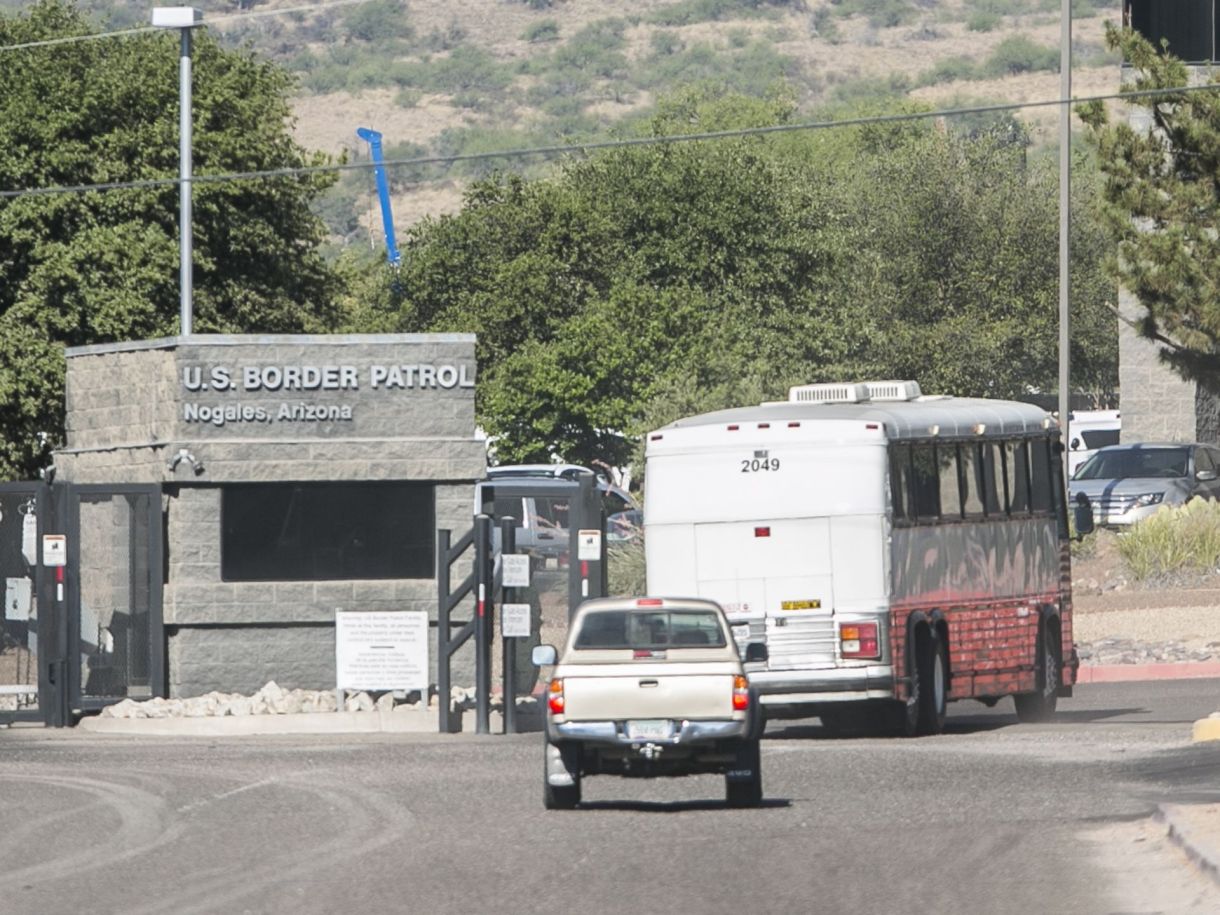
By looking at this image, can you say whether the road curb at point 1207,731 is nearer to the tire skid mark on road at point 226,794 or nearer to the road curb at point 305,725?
the road curb at point 305,725

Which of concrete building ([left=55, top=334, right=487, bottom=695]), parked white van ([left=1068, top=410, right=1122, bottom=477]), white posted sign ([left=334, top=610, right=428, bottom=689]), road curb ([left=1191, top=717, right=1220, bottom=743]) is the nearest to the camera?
road curb ([left=1191, top=717, right=1220, bottom=743])

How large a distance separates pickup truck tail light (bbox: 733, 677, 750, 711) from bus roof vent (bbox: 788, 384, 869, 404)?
7.88m

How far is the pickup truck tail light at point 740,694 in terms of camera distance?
16.6 m

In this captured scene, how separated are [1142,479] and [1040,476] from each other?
18.2 metres

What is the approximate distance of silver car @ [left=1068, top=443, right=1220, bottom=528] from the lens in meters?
42.8

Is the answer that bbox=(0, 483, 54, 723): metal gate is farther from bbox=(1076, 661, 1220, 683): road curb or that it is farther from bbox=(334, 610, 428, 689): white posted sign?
bbox=(1076, 661, 1220, 683): road curb

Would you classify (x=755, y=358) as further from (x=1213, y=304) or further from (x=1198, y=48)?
(x=1213, y=304)

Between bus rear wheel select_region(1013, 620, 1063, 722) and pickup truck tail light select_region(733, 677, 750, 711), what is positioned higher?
pickup truck tail light select_region(733, 677, 750, 711)

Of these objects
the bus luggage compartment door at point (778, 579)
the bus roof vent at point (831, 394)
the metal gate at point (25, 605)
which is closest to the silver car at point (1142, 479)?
the bus roof vent at point (831, 394)

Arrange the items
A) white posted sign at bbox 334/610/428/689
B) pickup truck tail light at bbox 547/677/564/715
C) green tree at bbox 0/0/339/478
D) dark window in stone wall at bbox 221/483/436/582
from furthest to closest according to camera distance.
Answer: green tree at bbox 0/0/339/478 < dark window in stone wall at bbox 221/483/436/582 < white posted sign at bbox 334/610/428/689 < pickup truck tail light at bbox 547/677/564/715

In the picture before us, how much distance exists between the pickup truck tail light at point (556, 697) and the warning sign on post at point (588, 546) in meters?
8.13

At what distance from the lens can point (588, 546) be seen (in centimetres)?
2494

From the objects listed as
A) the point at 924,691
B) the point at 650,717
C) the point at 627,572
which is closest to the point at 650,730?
the point at 650,717

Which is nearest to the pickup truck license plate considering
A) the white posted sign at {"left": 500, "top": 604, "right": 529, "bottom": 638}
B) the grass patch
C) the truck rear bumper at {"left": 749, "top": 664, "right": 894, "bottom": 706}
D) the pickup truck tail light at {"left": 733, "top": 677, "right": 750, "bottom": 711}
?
A: the pickup truck tail light at {"left": 733, "top": 677, "right": 750, "bottom": 711}
